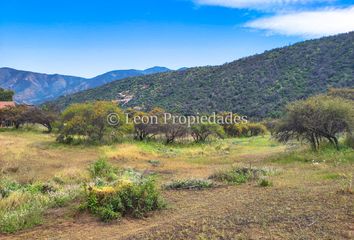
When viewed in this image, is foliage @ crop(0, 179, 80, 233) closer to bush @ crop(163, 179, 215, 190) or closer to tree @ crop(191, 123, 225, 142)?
bush @ crop(163, 179, 215, 190)

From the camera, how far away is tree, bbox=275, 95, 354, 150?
64.5 feet

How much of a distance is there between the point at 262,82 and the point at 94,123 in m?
39.1

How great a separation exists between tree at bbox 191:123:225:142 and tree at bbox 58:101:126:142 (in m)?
7.16

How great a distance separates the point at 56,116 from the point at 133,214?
117 ft

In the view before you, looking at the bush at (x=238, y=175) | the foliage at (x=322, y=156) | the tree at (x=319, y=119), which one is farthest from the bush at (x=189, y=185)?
the tree at (x=319, y=119)

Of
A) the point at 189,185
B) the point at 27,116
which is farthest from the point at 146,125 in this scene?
the point at 189,185

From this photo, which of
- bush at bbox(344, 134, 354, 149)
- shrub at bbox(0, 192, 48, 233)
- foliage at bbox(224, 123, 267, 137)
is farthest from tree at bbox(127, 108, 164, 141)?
shrub at bbox(0, 192, 48, 233)

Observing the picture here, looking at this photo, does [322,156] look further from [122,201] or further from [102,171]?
[122,201]

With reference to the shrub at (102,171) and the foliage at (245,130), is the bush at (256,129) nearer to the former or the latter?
the foliage at (245,130)

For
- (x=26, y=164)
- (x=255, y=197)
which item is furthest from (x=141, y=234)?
(x=26, y=164)

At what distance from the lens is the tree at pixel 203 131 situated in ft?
115

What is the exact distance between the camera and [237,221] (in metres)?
7.09

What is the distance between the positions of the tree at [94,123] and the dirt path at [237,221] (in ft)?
69.6

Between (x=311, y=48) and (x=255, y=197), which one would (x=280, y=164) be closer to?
(x=255, y=197)
